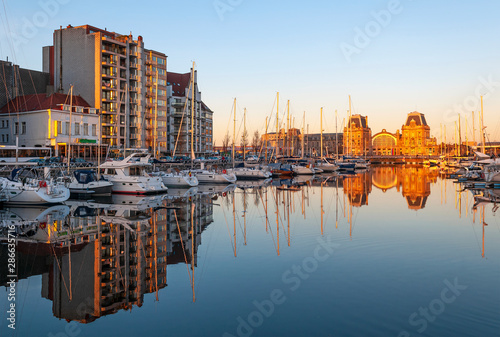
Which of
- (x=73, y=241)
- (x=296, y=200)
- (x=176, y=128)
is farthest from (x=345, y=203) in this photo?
(x=176, y=128)

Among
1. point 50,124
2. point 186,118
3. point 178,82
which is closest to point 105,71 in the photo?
point 50,124

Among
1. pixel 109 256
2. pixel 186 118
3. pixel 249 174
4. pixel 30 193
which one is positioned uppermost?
pixel 186 118

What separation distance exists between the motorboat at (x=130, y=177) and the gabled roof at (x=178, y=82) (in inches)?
2562

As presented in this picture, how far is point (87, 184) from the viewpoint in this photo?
3731 centimetres

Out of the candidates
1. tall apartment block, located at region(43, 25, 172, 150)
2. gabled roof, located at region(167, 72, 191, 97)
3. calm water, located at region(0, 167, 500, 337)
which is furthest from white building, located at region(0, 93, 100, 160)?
calm water, located at region(0, 167, 500, 337)

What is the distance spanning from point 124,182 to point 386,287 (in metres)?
31.4

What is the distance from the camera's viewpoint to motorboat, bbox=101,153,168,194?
39.3 metres

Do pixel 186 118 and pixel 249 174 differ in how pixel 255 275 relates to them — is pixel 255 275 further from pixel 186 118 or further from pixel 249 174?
pixel 186 118

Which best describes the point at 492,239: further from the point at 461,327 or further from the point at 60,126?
the point at 60,126

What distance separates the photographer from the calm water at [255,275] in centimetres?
995

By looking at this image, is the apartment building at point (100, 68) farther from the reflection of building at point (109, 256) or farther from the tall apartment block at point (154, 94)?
the reflection of building at point (109, 256)

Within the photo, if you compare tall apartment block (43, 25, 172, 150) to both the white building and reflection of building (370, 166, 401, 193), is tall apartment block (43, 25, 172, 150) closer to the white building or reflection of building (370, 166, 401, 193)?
the white building

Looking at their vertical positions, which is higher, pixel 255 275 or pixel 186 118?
pixel 186 118

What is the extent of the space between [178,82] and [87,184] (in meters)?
73.8
